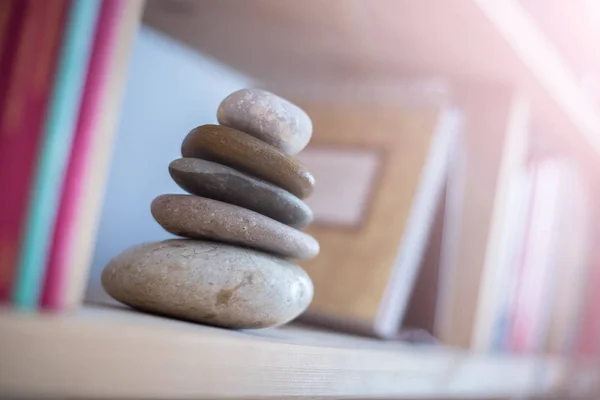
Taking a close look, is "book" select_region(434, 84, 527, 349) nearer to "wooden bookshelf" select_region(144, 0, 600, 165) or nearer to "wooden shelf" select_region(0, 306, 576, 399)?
"wooden bookshelf" select_region(144, 0, 600, 165)

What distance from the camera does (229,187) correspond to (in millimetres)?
459

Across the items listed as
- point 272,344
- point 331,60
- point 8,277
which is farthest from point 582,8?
point 8,277

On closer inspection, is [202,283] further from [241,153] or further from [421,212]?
[421,212]

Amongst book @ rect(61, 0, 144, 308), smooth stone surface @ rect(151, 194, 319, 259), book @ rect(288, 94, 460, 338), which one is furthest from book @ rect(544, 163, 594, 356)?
book @ rect(61, 0, 144, 308)

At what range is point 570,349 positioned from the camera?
46.2 inches

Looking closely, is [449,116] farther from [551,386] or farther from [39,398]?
[39,398]

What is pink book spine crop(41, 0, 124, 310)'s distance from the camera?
1.06ft

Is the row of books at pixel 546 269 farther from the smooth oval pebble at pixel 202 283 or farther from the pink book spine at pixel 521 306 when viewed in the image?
the smooth oval pebble at pixel 202 283

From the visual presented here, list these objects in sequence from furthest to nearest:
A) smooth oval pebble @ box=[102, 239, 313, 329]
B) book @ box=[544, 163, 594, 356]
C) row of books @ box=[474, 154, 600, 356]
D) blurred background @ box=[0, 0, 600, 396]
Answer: book @ box=[544, 163, 594, 356]
row of books @ box=[474, 154, 600, 356]
blurred background @ box=[0, 0, 600, 396]
smooth oval pebble @ box=[102, 239, 313, 329]

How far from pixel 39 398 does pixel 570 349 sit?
1103 millimetres

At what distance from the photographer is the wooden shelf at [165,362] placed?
0.27m

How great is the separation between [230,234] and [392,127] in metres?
0.38

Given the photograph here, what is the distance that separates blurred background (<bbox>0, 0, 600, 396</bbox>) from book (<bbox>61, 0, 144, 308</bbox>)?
147 mm

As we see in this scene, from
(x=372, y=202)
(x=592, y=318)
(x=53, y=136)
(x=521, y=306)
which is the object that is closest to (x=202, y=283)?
(x=53, y=136)
